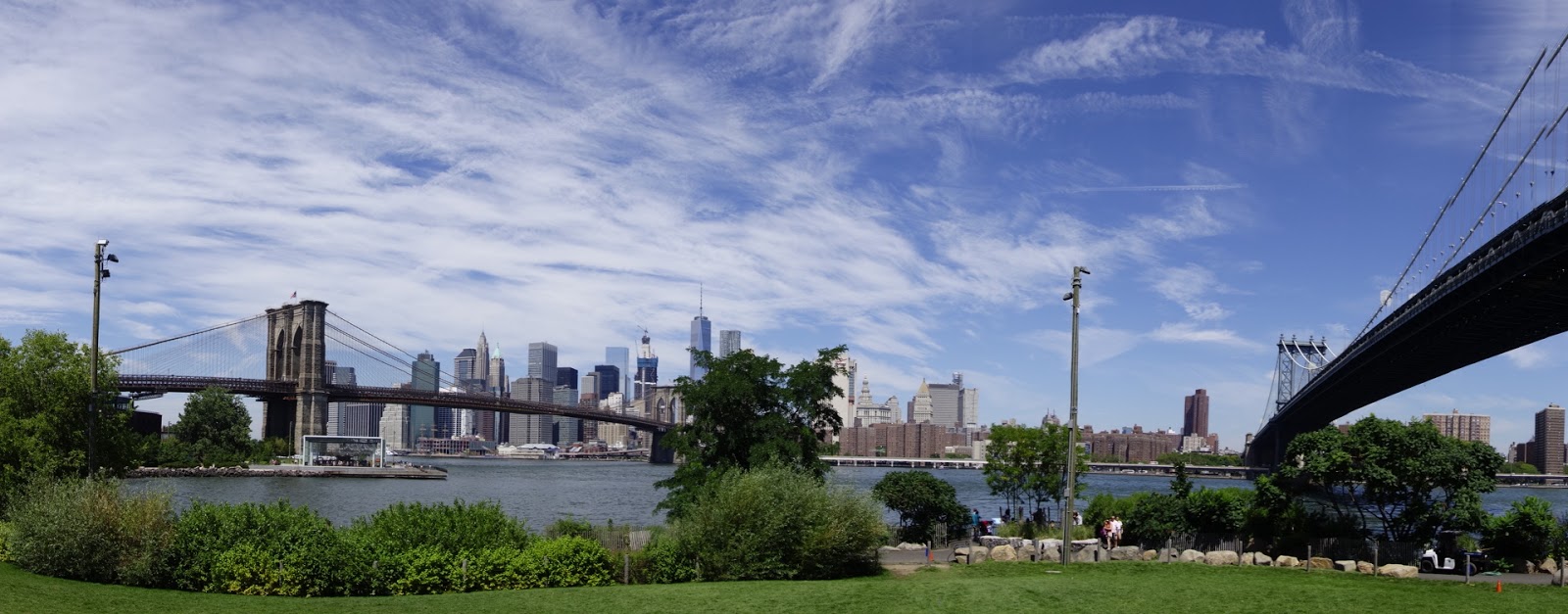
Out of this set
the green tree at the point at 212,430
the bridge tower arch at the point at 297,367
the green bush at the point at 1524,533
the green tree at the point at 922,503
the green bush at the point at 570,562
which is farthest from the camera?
the bridge tower arch at the point at 297,367

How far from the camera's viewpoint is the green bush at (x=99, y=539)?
21891 mm

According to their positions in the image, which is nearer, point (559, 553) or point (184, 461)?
point (559, 553)

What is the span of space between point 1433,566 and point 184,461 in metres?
111

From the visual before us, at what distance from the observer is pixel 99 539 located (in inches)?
866

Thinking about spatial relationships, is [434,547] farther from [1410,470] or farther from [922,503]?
[1410,470]

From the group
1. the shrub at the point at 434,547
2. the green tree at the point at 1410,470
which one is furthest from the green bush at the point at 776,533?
the green tree at the point at 1410,470

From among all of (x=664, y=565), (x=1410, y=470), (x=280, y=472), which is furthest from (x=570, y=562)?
(x=280, y=472)

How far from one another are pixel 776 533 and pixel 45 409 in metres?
22.2

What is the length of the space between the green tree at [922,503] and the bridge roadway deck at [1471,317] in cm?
2309

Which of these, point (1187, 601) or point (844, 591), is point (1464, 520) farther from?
point (844, 591)

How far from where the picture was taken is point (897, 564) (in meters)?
29.1

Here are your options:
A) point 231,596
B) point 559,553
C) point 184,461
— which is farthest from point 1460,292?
point 184,461

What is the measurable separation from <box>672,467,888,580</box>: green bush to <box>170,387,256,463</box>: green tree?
100581 mm

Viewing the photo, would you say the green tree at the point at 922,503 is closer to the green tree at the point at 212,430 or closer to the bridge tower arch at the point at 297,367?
the green tree at the point at 212,430
